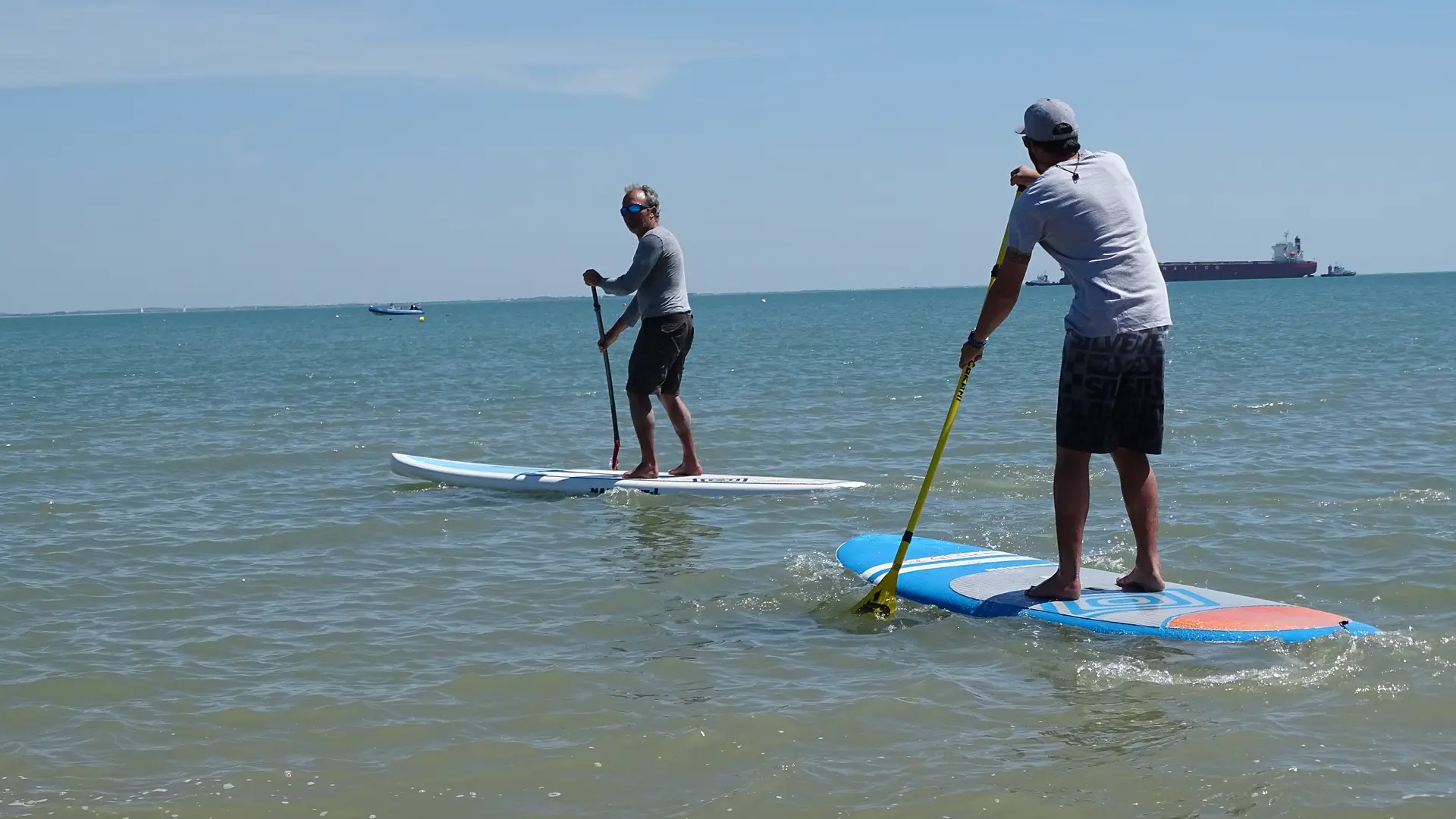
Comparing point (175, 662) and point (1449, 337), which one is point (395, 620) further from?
point (1449, 337)

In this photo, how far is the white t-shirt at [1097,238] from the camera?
4.97 meters

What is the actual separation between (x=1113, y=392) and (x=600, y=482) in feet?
→ 16.8

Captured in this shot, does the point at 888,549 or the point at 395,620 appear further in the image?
the point at 888,549

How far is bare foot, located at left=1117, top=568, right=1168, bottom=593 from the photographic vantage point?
18.2 ft

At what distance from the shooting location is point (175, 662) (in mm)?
5301

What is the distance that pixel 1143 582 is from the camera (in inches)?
219

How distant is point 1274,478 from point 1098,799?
A: 6.28 metres

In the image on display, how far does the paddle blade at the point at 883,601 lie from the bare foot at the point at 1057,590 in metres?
0.57

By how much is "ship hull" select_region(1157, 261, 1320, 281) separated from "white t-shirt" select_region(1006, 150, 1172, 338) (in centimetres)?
15003

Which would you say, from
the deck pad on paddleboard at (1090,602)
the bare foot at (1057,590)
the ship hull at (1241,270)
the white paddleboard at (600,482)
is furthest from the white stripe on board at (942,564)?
the ship hull at (1241,270)

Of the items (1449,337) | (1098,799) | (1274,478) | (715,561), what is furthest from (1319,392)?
(1449,337)

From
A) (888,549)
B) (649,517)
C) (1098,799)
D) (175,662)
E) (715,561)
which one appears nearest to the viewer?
(1098,799)

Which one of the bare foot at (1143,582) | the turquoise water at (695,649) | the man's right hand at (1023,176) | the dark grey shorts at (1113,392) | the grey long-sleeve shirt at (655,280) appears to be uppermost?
the man's right hand at (1023,176)

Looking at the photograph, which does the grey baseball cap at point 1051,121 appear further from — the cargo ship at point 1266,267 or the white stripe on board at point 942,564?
the cargo ship at point 1266,267
